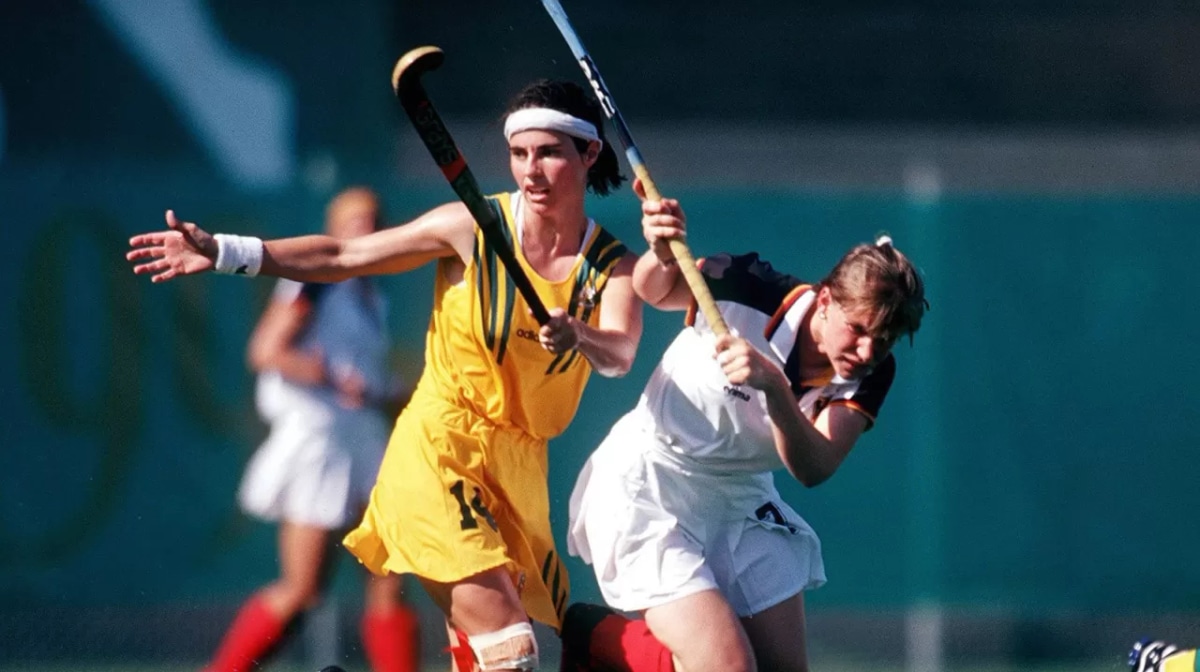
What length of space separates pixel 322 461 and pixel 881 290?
232 centimetres

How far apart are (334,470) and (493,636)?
1.66m

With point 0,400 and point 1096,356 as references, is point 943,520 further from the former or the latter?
point 0,400

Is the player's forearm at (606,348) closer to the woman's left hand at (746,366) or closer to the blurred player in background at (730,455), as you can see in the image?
the blurred player in background at (730,455)

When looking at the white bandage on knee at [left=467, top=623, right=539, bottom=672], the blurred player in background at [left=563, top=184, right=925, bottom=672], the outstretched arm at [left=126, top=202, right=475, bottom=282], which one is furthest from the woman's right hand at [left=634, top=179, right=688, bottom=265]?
the white bandage on knee at [left=467, top=623, right=539, bottom=672]

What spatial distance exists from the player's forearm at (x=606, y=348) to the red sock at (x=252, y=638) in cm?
166

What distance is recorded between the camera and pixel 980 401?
6535mm

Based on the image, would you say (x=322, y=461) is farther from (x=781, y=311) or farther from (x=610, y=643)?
(x=781, y=311)

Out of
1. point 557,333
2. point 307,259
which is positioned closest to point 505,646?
point 557,333

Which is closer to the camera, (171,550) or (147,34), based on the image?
(171,550)

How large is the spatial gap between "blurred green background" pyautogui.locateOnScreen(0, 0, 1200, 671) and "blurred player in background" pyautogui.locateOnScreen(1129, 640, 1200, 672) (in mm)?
1606

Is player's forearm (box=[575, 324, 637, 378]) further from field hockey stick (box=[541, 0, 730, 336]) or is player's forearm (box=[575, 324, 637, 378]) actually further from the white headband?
the white headband

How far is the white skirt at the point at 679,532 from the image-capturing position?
4.20 metres

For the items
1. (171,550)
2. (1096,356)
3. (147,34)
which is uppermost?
(147,34)

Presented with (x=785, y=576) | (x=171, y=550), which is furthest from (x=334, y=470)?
(x=785, y=576)
